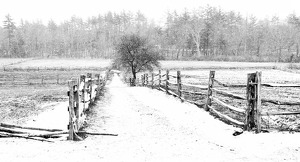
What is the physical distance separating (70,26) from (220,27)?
208ft

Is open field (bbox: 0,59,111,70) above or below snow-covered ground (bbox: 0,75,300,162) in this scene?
above

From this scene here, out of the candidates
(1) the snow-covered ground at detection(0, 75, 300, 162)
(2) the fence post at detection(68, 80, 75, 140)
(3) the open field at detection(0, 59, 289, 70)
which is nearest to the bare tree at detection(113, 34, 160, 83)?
(3) the open field at detection(0, 59, 289, 70)

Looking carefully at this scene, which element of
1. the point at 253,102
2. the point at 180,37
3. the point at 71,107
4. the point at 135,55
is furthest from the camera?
the point at 180,37

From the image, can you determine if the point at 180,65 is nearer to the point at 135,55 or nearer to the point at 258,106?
the point at 135,55

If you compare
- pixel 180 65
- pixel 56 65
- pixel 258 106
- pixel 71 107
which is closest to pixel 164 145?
pixel 71 107

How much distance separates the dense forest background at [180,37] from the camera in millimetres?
79062

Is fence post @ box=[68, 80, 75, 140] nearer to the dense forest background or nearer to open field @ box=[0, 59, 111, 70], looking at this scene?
open field @ box=[0, 59, 111, 70]

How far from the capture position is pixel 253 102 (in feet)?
24.0

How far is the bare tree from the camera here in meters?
39.8

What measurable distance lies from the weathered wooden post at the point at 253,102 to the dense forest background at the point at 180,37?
194 feet

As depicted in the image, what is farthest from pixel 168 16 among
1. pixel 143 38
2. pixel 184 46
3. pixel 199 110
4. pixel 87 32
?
pixel 199 110

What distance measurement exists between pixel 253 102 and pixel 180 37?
3035 inches

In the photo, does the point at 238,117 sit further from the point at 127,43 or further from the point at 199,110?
the point at 127,43

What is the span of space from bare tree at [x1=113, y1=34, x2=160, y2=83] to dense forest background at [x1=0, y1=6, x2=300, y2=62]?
1000 inches
